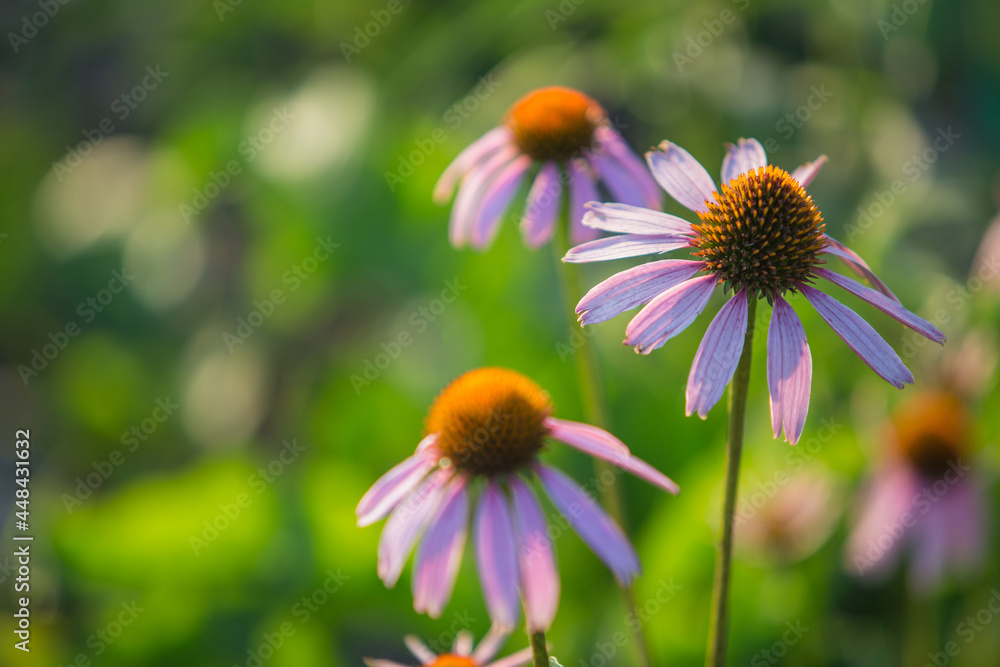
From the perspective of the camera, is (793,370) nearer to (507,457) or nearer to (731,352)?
(731,352)

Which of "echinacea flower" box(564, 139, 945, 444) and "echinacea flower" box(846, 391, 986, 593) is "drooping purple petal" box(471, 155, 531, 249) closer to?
"echinacea flower" box(564, 139, 945, 444)

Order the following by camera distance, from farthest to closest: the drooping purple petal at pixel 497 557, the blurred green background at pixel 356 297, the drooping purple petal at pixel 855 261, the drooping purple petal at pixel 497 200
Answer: the blurred green background at pixel 356 297 → the drooping purple petal at pixel 497 200 → the drooping purple petal at pixel 855 261 → the drooping purple petal at pixel 497 557

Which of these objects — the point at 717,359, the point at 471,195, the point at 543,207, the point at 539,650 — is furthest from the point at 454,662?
the point at 471,195

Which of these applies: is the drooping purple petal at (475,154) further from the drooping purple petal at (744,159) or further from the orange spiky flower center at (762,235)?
the orange spiky flower center at (762,235)

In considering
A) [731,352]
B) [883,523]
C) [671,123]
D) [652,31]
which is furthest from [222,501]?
[652,31]

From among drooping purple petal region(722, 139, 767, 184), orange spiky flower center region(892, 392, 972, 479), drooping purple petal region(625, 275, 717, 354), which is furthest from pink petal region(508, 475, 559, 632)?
orange spiky flower center region(892, 392, 972, 479)

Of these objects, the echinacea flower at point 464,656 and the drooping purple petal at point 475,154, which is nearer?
the echinacea flower at point 464,656

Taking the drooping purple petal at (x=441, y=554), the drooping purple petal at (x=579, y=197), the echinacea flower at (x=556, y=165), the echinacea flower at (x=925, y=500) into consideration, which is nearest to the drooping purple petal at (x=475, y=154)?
the echinacea flower at (x=556, y=165)
